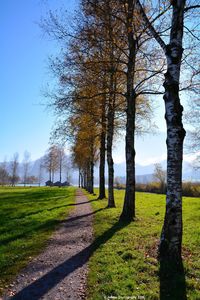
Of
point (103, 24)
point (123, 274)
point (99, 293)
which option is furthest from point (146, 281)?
point (103, 24)

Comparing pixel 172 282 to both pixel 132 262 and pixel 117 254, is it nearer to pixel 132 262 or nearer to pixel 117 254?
pixel 132 262

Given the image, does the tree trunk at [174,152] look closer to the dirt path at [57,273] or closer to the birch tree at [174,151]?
the birch tree at [174,151]

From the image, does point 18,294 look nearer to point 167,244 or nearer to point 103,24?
point 167,244

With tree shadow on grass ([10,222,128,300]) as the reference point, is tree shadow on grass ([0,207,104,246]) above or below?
above

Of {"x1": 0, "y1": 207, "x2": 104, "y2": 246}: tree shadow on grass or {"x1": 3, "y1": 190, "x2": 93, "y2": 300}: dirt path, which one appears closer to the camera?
{"x1": 3, "y1": 190, "x2": 93, "y2": 300}: dirt path

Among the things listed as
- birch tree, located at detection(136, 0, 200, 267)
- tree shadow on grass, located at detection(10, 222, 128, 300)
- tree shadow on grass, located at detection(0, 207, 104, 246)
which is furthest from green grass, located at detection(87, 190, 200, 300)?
tree shadow on grass, located at detection(0, 207, 104, 246)

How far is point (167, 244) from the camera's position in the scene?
771 centimetres

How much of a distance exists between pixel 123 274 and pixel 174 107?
4244mm

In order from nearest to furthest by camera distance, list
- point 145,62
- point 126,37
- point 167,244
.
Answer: point 167,244 < point 126,37 < point 145,62

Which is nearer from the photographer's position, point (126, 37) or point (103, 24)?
point (103, 24)

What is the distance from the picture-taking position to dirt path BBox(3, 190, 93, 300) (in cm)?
586

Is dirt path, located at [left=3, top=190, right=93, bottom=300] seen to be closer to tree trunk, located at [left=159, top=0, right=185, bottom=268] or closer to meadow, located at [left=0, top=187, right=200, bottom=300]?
meadow, located at [left=0, top=187, right=200, bottom=300]

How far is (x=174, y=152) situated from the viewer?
25.8 ft

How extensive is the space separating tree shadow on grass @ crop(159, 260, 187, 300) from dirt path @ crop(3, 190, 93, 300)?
157cm
